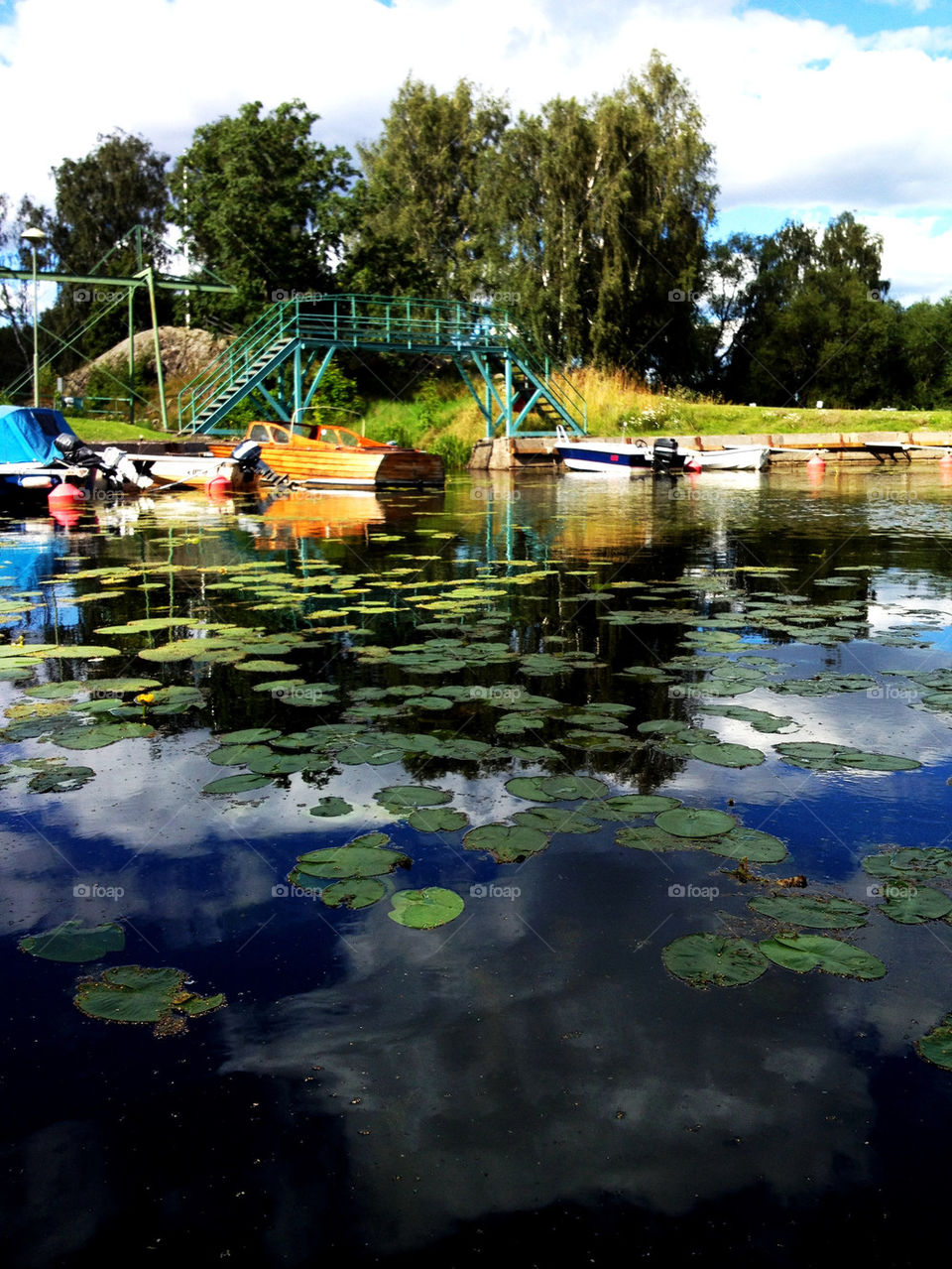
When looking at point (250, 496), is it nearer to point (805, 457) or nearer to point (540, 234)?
point (805, 457)

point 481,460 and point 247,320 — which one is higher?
point 247,320

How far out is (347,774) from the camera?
4.27 metres

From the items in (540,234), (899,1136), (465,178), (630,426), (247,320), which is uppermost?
(465,178)

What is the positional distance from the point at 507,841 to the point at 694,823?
0.66 m

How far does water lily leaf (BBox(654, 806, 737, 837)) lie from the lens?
3.60m

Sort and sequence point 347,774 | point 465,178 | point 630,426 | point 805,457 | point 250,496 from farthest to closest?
point 465,178 → point 630,426 → point 805,457 → point 250,496 → point 347,774

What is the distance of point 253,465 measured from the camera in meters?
24.1

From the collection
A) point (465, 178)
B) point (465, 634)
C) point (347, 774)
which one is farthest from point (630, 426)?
point (347, 774)

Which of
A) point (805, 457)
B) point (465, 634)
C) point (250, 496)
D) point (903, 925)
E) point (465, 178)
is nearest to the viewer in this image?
point (903, 925)

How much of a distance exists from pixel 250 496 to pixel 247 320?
15011mm

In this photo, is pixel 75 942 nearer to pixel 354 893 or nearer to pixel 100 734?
pixel 354 893

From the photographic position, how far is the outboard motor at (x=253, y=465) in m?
23.8

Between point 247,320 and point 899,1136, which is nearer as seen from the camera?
point 899,1136

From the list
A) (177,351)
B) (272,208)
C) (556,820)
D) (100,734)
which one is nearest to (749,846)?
(556,820)
